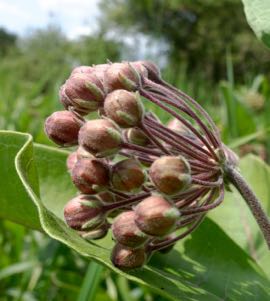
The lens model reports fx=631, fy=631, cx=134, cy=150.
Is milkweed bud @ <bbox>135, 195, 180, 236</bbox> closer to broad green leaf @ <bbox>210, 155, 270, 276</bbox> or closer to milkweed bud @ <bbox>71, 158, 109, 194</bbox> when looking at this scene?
milkweed bud @ <bbox>71, 158, 109, 194</bbox>

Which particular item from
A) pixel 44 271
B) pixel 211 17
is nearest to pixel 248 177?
pixel 44 271

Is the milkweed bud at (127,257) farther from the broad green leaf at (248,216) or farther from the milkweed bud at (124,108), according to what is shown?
the broad green leaf at (248,216)

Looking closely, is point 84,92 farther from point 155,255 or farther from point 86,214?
point 155,255

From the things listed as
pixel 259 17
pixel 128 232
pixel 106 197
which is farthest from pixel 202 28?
pixel 128 232

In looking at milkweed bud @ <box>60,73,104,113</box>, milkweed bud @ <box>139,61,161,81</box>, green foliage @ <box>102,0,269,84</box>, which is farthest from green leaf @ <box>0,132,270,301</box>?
green foliage @ <box>102,0,269,84</box>

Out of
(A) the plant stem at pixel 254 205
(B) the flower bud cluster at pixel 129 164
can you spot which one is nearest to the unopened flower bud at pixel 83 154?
(B) the flower bud cluster at pixel 129 164
